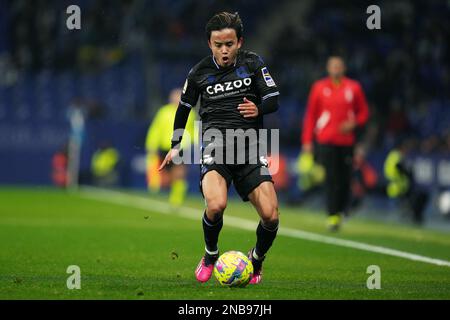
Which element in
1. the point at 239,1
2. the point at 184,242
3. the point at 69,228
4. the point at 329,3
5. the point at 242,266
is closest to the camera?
the point at 242,266

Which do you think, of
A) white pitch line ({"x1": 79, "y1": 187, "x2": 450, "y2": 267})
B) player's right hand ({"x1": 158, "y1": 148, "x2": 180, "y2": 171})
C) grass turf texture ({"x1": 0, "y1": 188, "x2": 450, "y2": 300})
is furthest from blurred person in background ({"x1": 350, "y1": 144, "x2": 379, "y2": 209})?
player's right hand ({"x1": 158, "y1": 148, "x2": 180, "y2": 171})

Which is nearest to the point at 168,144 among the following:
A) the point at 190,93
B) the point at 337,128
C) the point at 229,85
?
the point at 337,128

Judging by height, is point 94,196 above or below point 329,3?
below

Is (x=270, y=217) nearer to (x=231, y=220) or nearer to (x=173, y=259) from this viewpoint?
(x=173, y=259)

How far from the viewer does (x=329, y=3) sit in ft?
81.0

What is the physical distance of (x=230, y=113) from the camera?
7988 mm

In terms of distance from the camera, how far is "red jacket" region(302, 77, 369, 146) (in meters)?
13.9

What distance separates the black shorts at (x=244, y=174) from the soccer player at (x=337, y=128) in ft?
19.4

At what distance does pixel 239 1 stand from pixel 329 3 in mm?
3356

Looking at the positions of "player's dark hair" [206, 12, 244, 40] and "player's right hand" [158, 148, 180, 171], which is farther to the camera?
"player's right hand" [158, 148, 180, 171]

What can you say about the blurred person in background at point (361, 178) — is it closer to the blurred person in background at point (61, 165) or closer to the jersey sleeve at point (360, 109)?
the jersey sleeve at point (360, 109)

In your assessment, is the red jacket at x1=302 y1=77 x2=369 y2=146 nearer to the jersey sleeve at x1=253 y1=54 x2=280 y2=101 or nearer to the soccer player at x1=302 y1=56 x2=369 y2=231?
the soccer player at x1=302 y1=56 x2=369 y2=231

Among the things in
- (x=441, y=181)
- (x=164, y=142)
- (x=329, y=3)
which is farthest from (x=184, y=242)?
(x=329, y=3)

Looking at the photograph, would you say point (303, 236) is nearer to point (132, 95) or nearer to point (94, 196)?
point (94, 196)
